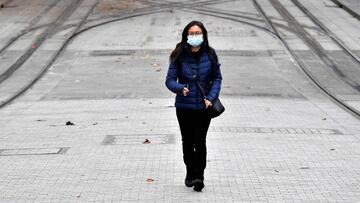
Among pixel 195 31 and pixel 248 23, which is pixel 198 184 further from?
pixel 248 23

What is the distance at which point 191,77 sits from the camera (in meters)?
7.43

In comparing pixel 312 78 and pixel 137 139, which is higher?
pixel 137 139

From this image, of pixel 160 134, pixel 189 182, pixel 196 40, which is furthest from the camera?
pixel 160 134

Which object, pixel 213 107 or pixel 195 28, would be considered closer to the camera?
pixel 195 28

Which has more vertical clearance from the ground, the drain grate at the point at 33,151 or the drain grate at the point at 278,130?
the drain grate at the point at 33,151

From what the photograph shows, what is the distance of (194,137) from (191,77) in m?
0.64

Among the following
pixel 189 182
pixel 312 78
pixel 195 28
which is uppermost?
pixel 195 28

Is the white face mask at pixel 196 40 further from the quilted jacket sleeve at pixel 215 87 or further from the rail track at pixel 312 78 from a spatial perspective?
the rail track at pixel 312 78

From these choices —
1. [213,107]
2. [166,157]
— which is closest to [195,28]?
[213,107]

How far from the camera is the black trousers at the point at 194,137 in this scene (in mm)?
7492

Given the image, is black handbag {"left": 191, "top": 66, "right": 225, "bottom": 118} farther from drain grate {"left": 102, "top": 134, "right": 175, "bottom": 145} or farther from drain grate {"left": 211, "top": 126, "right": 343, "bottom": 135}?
drain grate {"left": 211, "top": 126, "right": 343, "bottom": 135}

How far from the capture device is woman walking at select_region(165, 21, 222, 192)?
7.32 meters

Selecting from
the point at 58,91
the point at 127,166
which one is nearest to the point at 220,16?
the point at 58,91

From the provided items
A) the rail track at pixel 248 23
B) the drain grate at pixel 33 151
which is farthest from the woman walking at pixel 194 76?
the rail track at pixel 248 23
